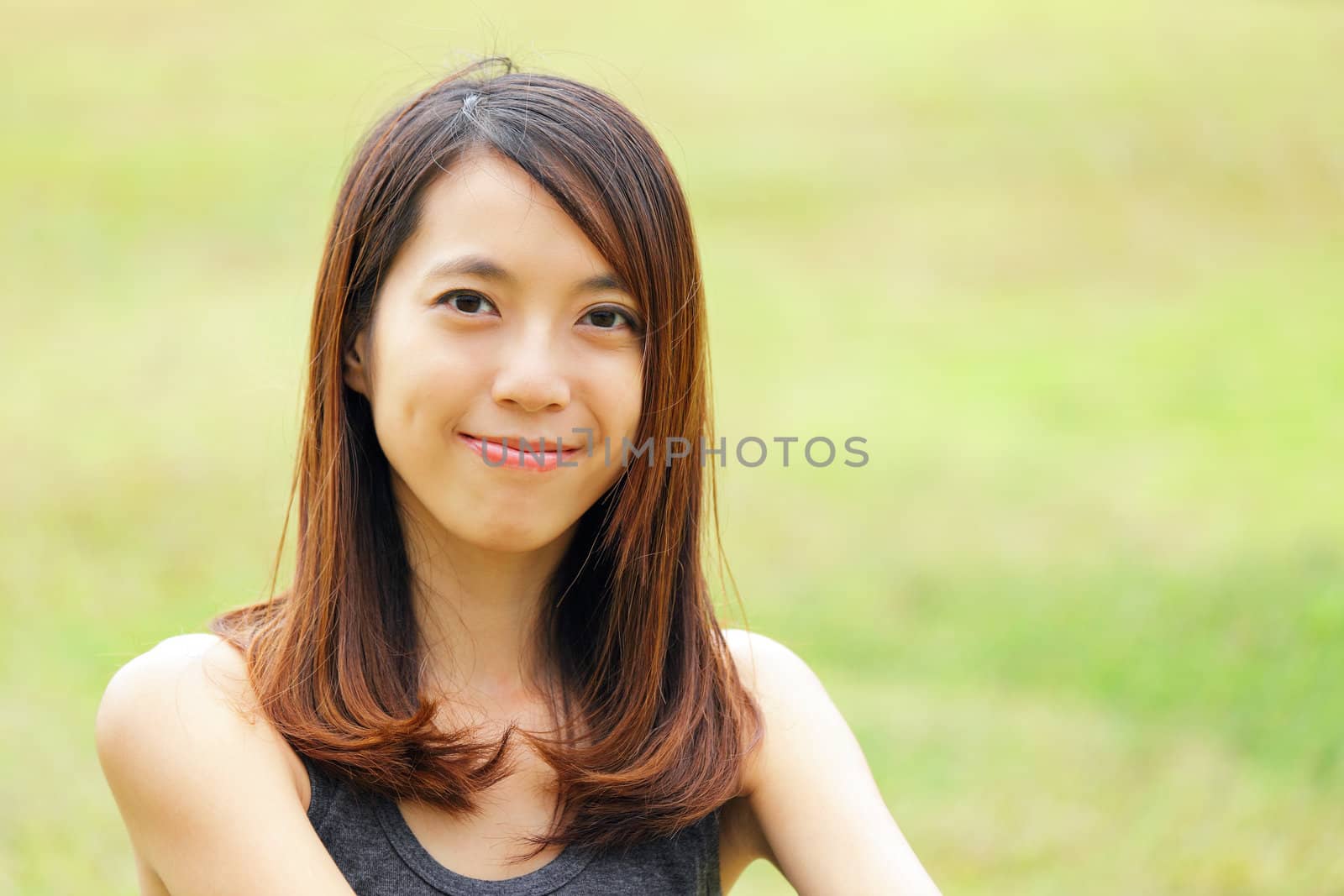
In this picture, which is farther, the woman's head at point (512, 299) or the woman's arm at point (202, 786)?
the woman's head at point (512, 299)

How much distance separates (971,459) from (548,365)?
525 centimetres

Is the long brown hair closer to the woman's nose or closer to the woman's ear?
the woman's ear

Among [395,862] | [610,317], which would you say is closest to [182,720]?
[395,862]

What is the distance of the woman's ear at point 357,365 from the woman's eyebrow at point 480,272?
16 centimetres

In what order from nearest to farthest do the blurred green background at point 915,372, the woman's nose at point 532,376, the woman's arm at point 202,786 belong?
the woman's arm at point 202,786 → the woman's nose at point 532,376 → the blurred green background at point 915,372

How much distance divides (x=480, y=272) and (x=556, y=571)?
18.2 inches

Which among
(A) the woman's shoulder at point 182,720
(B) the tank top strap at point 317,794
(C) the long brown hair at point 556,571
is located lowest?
(B) the tank top strap at point 317,794

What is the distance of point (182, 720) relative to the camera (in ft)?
5.48

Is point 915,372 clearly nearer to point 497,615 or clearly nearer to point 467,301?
point 497,615

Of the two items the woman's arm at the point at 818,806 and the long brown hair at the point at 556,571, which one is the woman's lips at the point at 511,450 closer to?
the long brown hair at the point at 556,571

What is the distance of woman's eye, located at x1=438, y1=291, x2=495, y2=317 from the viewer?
5.77 feet

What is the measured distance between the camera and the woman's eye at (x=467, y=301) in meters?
1.76

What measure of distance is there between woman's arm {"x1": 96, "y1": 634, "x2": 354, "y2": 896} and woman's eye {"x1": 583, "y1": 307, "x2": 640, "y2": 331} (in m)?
0.59

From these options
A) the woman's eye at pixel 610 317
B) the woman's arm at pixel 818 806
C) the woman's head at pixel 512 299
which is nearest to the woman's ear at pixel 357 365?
the woman's head at pixel 512 299
